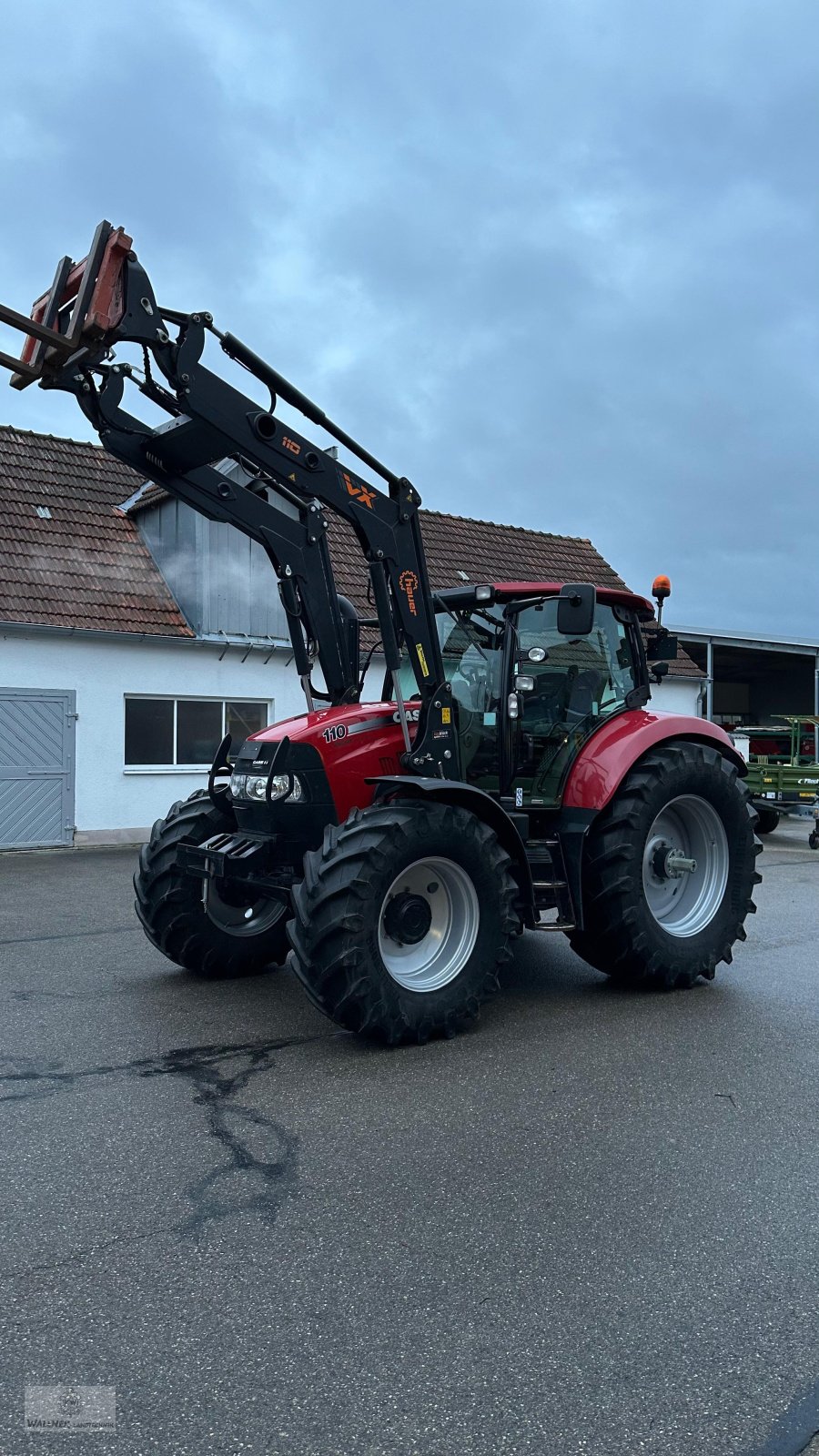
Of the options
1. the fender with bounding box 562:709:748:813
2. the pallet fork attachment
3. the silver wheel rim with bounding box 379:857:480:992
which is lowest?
the silver wheel rim with bounding box 379:857:480:992

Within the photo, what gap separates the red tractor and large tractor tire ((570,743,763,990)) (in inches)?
0.6

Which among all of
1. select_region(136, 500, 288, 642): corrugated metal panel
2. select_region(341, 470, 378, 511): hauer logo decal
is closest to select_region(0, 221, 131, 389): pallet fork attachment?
select_region(341, 470, 378, 511): hauer logo decal

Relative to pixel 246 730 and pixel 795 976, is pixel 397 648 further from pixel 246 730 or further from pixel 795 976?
pixel 246 730

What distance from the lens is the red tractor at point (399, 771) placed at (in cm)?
511

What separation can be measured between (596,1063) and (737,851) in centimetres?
229

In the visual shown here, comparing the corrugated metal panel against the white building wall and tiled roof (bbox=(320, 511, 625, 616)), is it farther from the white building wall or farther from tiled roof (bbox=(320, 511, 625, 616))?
tiled roof (bbox=(320, 511, 625, 616))

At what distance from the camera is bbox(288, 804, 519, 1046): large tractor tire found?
16.2ft

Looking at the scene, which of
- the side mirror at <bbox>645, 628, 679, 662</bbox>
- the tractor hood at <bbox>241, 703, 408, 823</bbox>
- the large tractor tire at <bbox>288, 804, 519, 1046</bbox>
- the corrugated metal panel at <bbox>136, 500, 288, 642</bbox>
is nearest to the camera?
the large tractor tire at <bbox>288, 804, 519, 1046</bbox>

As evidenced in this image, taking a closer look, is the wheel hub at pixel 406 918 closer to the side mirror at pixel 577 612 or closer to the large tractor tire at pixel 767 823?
the side mirror at pixel 577 612

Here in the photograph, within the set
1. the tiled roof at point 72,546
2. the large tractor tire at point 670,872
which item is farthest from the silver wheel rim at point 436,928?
the tiled roof at point 72,546

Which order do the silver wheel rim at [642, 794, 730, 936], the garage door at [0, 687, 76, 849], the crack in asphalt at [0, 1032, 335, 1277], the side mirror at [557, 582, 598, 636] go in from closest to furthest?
the crack in asphalt at [0, 1032, 335, 1277] → the side mirror at [557, 582, 598, 636] → the silver wheel rim at [642, 794, 730, 936] → the garage door at [0, 687, 76, 849]

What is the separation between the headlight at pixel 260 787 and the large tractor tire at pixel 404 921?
41 centimetres

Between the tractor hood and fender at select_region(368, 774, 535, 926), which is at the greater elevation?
the tractor hood

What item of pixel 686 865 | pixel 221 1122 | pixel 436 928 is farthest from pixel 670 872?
pixel 221 1122
